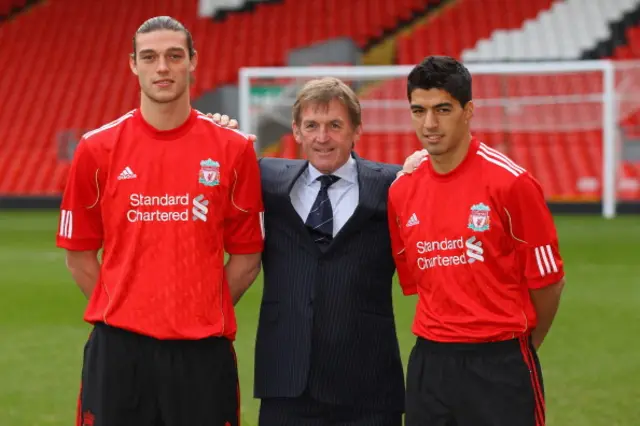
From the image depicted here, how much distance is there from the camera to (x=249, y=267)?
359 centimetres

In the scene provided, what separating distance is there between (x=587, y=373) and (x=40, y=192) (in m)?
12.4

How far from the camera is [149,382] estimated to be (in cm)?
333

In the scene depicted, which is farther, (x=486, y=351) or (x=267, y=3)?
(x=267, y=3)

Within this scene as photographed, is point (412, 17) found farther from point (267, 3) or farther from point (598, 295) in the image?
point (598, 295)

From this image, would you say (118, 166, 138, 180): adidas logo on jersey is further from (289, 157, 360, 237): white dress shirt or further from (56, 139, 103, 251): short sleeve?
(289, 157, 360, 237): white dress shirt

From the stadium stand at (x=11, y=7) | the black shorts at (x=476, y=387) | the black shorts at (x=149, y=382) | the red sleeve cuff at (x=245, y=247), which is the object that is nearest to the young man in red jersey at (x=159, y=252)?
the black shorts at (x=149, y=382)

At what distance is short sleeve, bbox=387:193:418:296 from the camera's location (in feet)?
11.6

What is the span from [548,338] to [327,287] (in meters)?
4.20

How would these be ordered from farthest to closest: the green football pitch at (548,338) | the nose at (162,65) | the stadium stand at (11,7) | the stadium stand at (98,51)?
the stadium stand at (11,7)
the stadium stand at (98,51)
the green football pitch at (548,338)
the nose at (162,65)

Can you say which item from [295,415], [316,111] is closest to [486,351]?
[295,415]

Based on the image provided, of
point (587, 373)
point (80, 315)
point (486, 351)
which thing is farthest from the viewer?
point (80, 315)

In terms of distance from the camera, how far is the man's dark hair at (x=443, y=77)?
3234 millimetres

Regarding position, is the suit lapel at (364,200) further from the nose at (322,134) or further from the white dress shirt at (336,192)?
the nose at (322,134)

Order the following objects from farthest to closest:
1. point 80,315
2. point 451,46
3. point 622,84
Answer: point 451,46
point 622,84
point 80,315
